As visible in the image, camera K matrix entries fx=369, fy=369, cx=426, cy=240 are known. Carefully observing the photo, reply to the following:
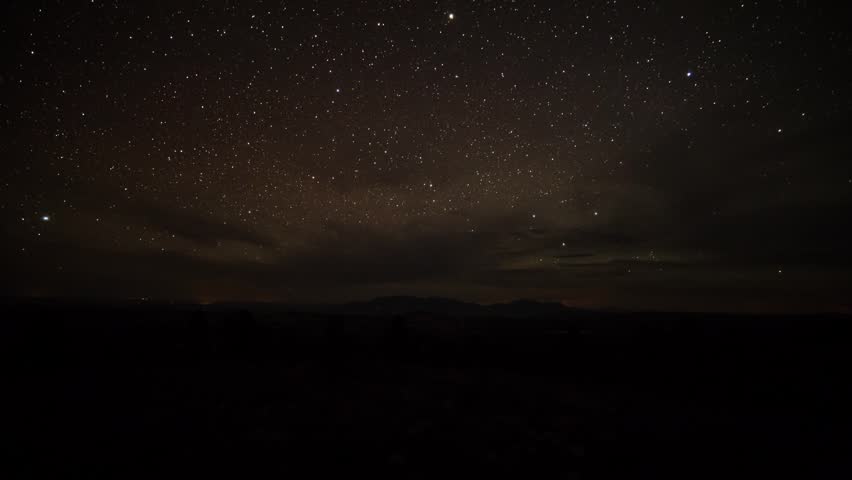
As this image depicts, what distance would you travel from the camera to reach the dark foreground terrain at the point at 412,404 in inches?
208

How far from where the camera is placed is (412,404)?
812 cm

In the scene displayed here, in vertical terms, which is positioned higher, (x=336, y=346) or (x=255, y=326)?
(x=255, y=326)

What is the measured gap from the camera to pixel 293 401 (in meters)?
8.07

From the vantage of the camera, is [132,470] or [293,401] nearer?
[132,470]

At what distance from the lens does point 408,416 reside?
7.29 m

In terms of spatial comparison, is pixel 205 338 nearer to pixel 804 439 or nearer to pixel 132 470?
pixel 132 470

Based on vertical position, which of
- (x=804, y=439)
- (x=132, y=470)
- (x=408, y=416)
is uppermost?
(x=132, y=470)

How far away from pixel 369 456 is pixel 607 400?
667 cm

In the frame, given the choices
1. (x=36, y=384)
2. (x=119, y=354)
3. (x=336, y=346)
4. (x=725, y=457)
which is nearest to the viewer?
(x=725, y=457)

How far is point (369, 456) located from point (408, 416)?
2097 millimetres

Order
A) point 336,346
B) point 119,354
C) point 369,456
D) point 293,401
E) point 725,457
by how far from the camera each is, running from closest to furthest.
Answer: point 369,456 < point 725,457 < point 293,401 < point 119,354 < point 336,346

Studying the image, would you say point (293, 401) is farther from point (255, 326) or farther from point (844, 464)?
point (844, 464)

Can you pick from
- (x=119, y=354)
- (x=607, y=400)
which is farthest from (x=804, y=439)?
(x=119, y=354)

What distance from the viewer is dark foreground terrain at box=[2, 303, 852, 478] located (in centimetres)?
528
